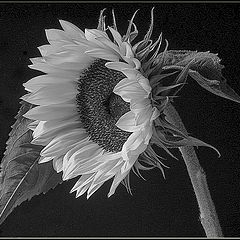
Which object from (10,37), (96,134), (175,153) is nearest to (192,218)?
(175,153)

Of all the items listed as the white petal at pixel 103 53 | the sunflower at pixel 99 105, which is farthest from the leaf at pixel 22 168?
the white petal at pixel 103 53

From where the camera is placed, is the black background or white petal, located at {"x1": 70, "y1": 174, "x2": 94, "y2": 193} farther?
the black background

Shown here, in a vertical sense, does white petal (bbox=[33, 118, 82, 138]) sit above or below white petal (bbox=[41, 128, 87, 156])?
above

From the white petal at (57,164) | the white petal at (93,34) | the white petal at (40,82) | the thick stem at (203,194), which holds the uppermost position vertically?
the white petal at (93,34)

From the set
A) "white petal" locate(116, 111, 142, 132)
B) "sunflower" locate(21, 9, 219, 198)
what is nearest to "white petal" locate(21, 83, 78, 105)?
"sunflower" locate(21, 9, 219, 198)

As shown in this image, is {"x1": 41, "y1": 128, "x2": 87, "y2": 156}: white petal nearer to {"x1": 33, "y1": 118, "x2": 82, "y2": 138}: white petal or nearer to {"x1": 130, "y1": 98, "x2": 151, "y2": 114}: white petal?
{"x1": 33, "y1": 118, "x2": 82, "y2": 138}: white petal

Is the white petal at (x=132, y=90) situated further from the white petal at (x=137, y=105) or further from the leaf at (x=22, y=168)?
the leaf at (x=22, y=168)
